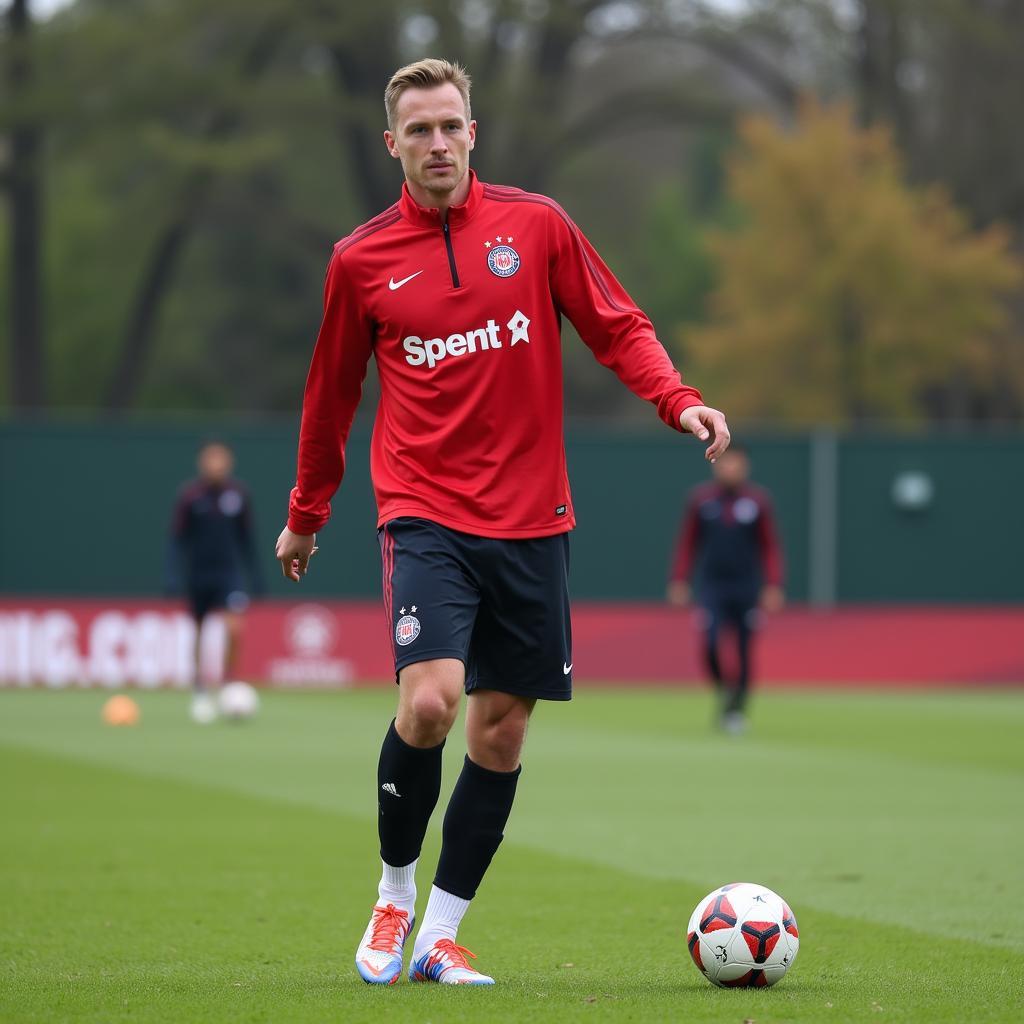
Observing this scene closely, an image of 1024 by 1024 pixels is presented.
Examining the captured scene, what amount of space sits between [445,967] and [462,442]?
4.90 ft

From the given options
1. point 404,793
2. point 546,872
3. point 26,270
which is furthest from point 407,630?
point 26,270

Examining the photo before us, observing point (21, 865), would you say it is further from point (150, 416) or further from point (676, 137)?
point (676, 137)

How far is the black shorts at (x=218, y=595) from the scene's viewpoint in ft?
59.2

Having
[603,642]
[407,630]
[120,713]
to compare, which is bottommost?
[120,713]

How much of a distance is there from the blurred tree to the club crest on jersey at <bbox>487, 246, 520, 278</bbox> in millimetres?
28062

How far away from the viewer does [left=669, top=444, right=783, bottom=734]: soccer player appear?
→ 16938 millimetres

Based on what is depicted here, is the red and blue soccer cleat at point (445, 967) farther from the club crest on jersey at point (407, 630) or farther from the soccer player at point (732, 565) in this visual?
the soccer player at point (732, 565)

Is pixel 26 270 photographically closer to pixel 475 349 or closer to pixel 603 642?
pixel 603 642

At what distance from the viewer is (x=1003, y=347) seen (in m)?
37.5

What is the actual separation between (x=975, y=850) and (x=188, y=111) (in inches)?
1132

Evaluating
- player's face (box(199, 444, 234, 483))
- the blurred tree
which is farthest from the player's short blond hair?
the blurred tree

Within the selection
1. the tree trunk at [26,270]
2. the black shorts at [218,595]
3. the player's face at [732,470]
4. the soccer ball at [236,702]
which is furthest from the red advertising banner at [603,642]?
the tree trunk at [26,270]

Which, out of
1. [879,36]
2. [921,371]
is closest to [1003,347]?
[921,371]

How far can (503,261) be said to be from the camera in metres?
5.89
